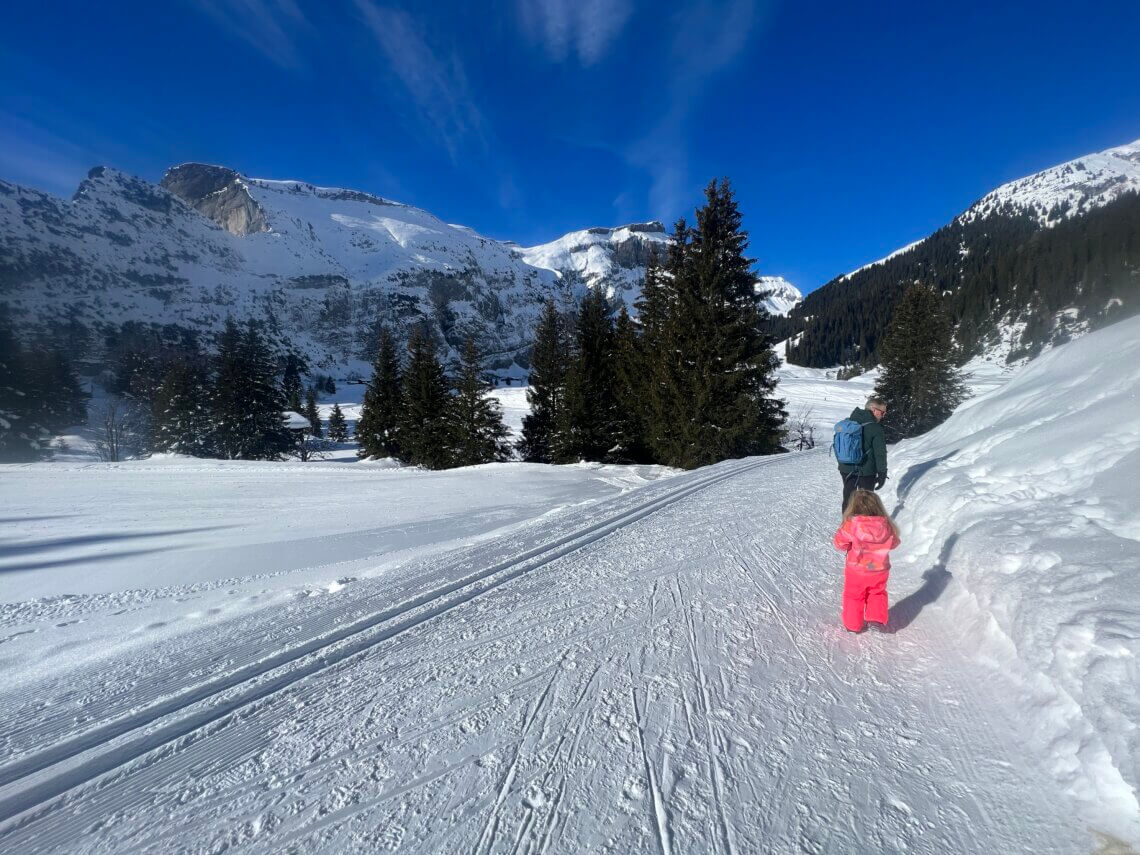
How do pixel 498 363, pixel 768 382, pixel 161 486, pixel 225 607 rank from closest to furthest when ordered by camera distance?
1. pixel 225 607
2. pixel 161 486
3. pixel 768 382
4. pixel 498 363

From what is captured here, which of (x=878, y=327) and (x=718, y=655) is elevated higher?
(x=878, y=327)

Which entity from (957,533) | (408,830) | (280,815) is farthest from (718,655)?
(957,533)

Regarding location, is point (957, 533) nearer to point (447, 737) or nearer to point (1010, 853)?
point (1010, 853)

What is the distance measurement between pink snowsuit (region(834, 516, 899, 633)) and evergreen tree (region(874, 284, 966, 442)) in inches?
1090

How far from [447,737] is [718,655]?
192 cm

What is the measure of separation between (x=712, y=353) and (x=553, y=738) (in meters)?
15.8

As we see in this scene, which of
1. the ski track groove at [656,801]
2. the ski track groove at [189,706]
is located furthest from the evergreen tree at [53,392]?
the ski track groove at [656,801]

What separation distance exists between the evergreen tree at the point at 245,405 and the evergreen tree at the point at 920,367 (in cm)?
3879

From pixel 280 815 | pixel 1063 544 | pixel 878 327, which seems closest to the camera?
pixel 280 815

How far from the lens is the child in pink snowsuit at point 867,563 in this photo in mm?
3510

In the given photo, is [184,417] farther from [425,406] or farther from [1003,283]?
[1003,283]

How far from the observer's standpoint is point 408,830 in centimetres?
202

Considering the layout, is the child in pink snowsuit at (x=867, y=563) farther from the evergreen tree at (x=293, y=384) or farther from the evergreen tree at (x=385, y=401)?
the evergreen tree at (x=293, y=384)

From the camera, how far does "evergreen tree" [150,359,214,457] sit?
102 feet
